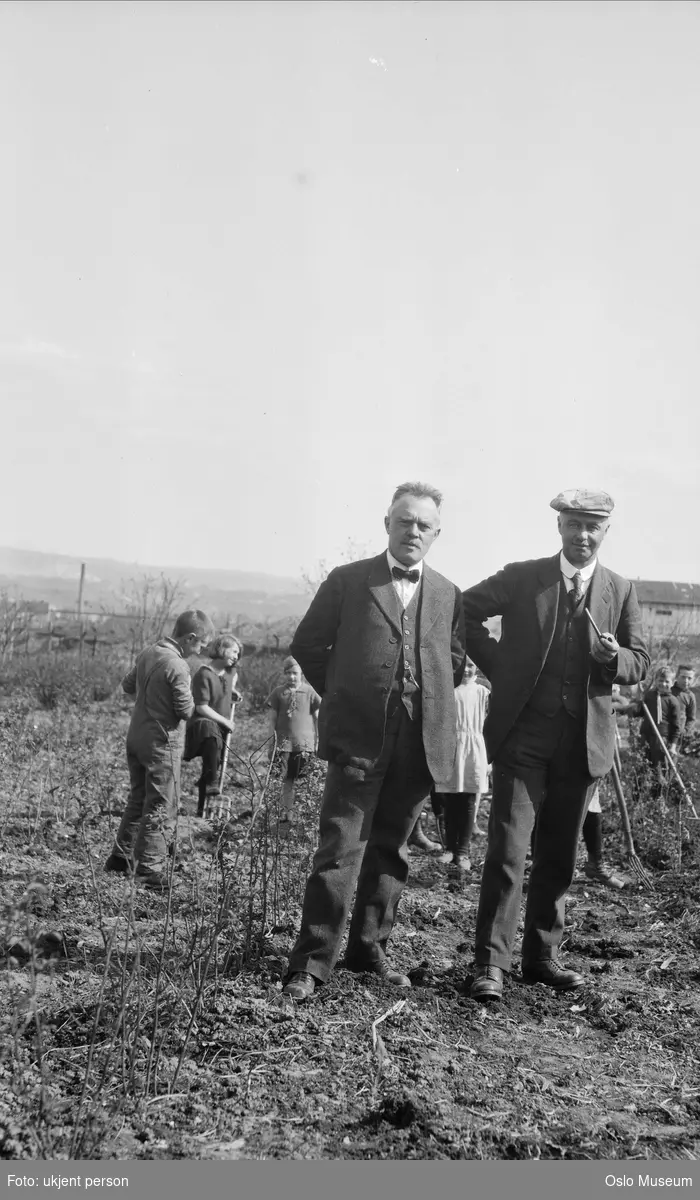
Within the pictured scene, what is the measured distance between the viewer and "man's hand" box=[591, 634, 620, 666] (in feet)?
14.5

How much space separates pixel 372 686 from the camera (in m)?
4.29

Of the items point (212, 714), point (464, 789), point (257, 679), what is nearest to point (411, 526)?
point (464, 789)

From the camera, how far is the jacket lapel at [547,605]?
4.51m

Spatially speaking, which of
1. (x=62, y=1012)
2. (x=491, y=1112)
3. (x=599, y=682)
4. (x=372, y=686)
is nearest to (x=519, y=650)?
(x=599, y=682)

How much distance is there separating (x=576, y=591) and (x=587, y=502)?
0.36 m

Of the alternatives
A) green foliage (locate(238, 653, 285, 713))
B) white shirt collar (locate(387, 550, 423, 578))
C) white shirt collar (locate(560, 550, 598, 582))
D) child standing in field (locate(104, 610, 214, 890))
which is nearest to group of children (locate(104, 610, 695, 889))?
child standing in field (locate(104, 610, 214, 890))

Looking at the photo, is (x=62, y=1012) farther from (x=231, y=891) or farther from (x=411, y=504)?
(x=411, y=504)

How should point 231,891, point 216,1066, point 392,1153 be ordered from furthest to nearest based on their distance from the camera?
1. point 231,891
2. point 216,1066
3. point 392,1153

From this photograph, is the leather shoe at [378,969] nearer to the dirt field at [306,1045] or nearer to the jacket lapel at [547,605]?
the dirt field at [306,1045]

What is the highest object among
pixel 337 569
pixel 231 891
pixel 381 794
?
pixel 337 569

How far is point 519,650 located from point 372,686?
25.7 inches

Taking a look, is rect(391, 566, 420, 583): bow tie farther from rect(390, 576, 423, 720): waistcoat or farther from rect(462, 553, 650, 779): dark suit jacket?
rect(462, 553, 650, 779): dark suit jacket

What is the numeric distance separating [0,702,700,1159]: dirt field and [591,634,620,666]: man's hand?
4.28ft

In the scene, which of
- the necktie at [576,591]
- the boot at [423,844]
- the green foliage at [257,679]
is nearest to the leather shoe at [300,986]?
the necktie at [576,591]
